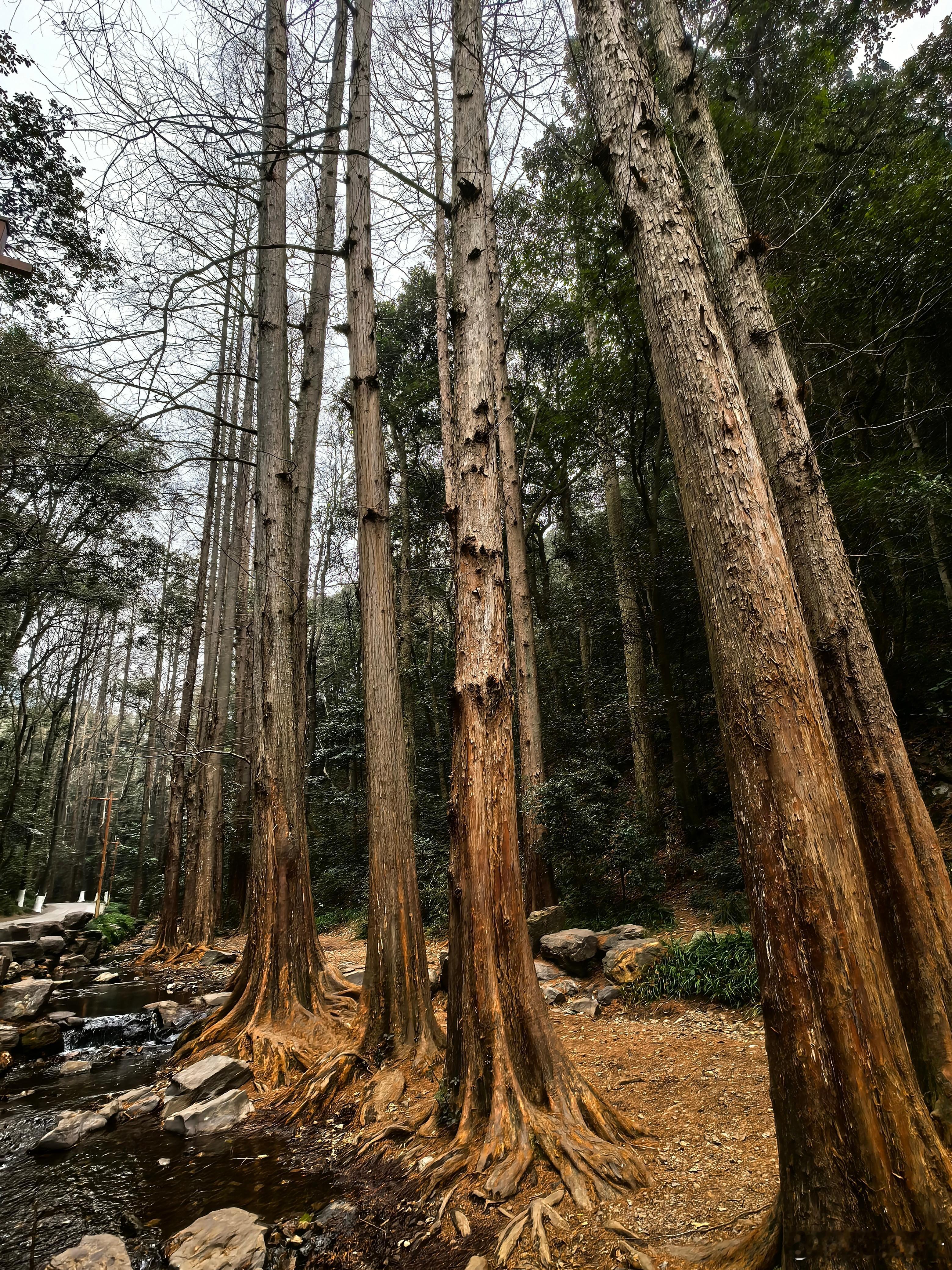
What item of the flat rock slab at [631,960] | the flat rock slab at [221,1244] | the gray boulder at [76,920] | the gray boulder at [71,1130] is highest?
the gray boulder at [76,920]

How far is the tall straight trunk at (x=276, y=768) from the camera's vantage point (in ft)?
17.1

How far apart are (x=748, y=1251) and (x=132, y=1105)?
466 centimetres

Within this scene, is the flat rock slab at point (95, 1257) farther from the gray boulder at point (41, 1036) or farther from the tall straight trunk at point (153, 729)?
the tall straight trunk at point (153, 729)

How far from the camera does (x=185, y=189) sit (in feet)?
17.4

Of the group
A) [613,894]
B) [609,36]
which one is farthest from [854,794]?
[613,894]

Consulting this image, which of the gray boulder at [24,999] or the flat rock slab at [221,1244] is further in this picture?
the gray boulder at [24,999]

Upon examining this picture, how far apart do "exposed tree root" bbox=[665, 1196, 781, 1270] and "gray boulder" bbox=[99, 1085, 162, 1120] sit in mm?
4171

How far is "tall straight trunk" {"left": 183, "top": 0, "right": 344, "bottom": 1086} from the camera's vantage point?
5.20 metres

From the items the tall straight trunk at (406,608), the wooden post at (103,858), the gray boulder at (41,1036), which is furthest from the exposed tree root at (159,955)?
the tall straight trunk at (406,608)

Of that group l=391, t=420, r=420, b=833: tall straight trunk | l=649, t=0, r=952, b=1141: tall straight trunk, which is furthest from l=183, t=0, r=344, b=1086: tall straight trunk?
l=391, t=420, r=420, b=833: tall straight trunk

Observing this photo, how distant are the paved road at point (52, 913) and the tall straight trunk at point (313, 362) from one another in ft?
38.1

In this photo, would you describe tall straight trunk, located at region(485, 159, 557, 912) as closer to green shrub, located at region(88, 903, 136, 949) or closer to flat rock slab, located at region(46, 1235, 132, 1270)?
flat rock slab, located at region(46, 1235, 132, 1270)

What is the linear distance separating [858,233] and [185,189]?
925 cm

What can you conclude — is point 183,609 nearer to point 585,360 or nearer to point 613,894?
point 585,360
